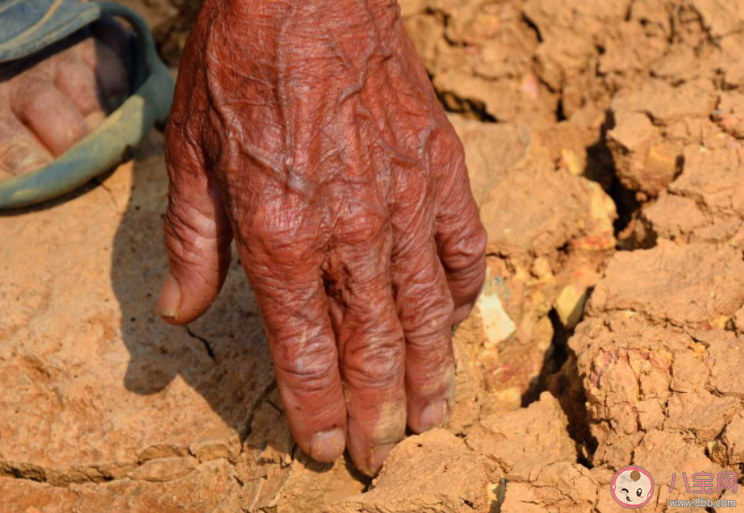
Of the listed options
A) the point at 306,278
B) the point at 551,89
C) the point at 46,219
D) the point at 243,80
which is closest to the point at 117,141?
the point at 46,219

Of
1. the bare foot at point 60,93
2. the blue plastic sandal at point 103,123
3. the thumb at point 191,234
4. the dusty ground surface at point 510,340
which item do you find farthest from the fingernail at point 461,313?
the bare foot at point 60,93

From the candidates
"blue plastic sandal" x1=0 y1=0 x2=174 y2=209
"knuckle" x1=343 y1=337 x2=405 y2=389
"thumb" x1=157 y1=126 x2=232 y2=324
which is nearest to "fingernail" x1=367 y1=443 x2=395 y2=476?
"knuckle" x1=343 y1=337 x2=405 y2=389

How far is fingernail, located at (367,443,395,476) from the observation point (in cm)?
170

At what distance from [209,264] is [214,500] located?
2.04 ft

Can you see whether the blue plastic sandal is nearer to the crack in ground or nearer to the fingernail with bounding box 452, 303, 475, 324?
the crack in ground

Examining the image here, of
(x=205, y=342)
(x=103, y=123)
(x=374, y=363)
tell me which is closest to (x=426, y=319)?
(x=374, y=363)

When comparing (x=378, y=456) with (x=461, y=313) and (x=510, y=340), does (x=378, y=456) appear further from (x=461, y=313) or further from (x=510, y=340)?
(x=510, y=340)

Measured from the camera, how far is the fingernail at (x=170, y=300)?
1666 millimetres

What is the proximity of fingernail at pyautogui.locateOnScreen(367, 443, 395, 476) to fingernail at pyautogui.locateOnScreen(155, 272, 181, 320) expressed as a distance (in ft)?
1.82

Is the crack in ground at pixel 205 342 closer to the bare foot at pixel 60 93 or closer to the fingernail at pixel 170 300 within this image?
the fingernail at pixel 170 300

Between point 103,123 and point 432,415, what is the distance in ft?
4.56

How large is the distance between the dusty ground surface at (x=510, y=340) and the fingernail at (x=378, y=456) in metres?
0.04

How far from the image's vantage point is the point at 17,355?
1.95 metres

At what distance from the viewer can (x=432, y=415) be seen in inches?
69.3
